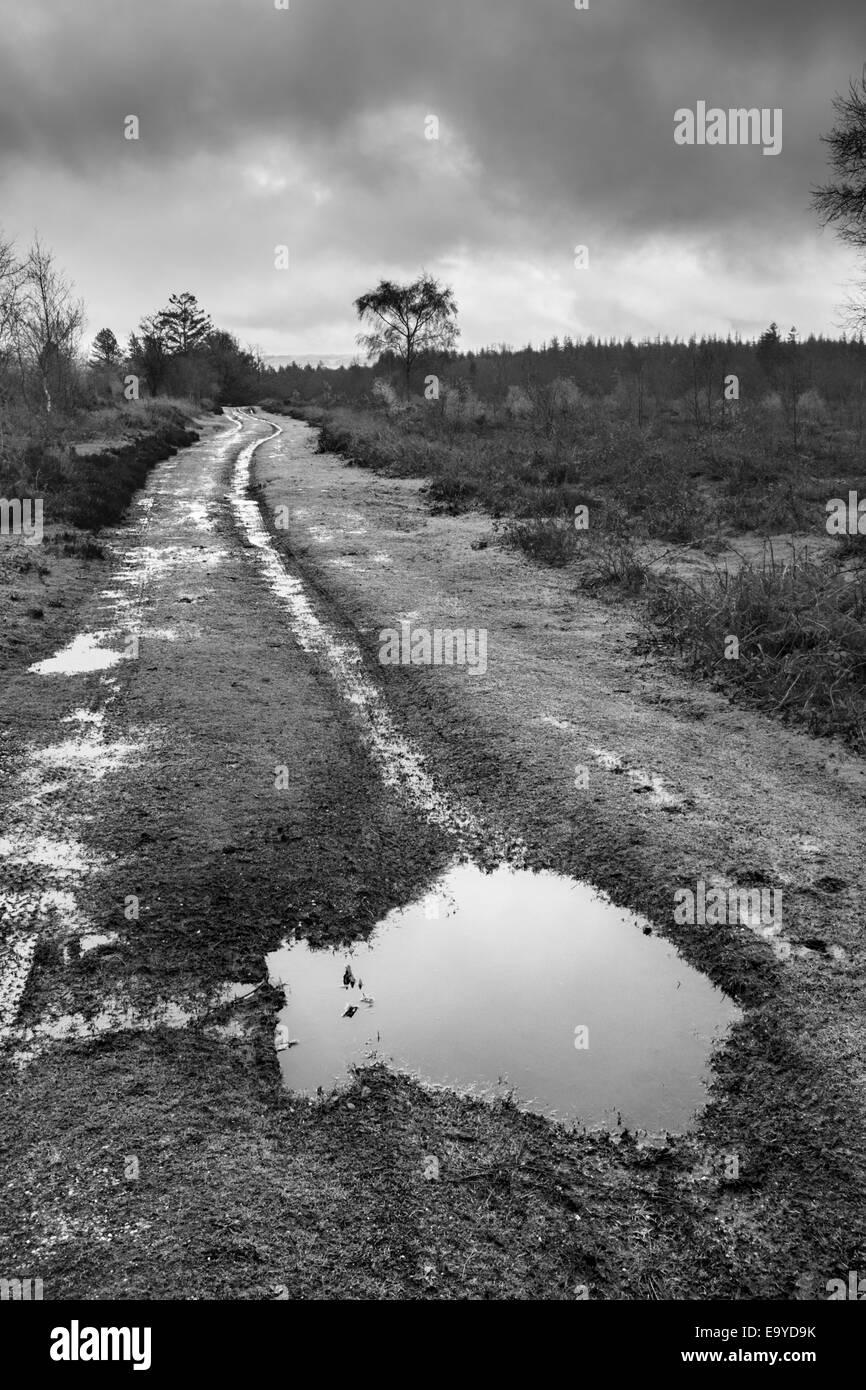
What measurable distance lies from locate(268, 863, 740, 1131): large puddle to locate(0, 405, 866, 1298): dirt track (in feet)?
0.34

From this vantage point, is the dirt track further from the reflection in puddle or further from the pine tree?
the pine tree

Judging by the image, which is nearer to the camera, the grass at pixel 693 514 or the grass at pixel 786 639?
the grass at pixel 786 639

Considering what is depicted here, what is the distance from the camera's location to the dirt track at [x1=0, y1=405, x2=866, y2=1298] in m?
2.24

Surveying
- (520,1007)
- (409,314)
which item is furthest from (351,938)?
(409,314)

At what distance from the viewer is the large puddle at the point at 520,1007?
2812 mm

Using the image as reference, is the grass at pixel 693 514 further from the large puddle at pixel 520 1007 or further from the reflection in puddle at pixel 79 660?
the reflection in puddle at pixel 79 660

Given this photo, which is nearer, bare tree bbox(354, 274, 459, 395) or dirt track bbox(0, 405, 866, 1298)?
dirt track bbox(0, 405, 866, 1298)

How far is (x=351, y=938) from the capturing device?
3.56 m

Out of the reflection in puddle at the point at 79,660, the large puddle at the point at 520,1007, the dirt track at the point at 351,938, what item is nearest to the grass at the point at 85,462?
the reflection in puddle at the point at 79,660

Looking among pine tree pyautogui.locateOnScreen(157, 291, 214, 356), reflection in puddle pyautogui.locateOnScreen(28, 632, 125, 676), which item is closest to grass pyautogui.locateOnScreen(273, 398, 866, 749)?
reflection in puddle pyautogui.locateOnScreen(28, 632, 125, 676)

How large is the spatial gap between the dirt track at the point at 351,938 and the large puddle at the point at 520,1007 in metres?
0.10

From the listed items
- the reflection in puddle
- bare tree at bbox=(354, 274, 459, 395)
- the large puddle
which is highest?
bare tree at bbox=(354, 274, 459, 395)
